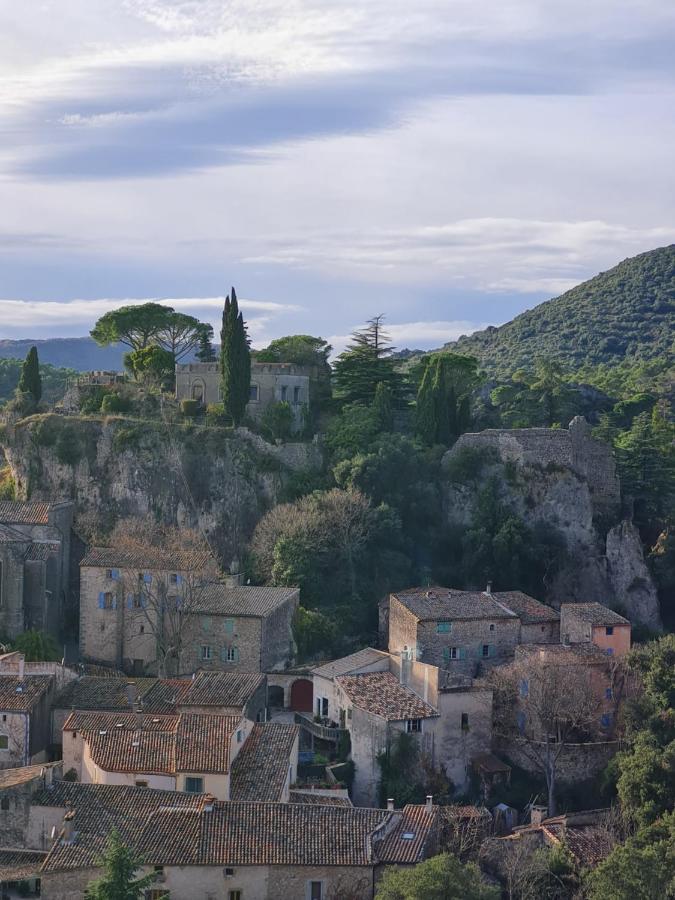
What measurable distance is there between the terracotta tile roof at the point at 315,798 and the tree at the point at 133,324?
34.7m

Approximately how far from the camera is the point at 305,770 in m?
43.0

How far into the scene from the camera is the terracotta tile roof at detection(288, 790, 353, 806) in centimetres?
3934

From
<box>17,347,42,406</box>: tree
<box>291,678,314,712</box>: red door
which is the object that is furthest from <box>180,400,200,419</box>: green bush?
<box>291,678,314,712</box>: red door

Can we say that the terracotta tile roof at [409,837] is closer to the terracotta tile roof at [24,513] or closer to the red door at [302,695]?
the red door at [302,695]

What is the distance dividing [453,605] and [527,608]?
3371 millimetres

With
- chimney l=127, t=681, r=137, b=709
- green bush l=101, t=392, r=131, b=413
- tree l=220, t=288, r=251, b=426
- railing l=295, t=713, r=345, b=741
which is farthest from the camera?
green bush l=101, t=392, r=131, b=413

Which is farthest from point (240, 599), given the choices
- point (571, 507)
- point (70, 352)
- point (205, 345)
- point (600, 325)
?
point (70, 352)

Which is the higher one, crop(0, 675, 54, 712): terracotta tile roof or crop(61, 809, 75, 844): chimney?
crop(0, 675, 54, 712): terracotta tile roof

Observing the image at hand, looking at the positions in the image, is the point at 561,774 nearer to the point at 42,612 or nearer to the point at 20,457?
the point at 42,612

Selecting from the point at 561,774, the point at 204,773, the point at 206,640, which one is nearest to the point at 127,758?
the point at 204,773

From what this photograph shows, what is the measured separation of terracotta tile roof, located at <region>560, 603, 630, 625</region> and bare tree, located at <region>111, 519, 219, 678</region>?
13634mm

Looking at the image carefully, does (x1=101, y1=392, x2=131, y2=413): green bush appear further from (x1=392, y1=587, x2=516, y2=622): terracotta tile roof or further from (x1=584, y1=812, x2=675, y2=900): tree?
(x1=584, y1=812, x2=675, y2=900): tree

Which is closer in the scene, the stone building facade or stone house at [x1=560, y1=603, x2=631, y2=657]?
stone house at [x1=560, y1=603, x2=631, y2=657]

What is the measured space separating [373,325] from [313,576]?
17606 mm
